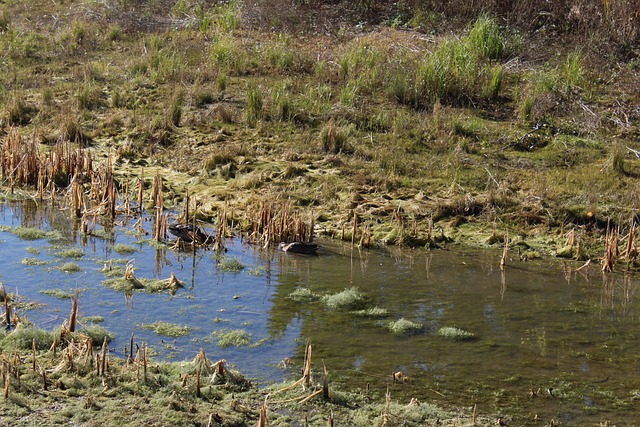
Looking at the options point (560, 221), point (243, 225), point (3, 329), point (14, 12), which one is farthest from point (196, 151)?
point (14, 12)

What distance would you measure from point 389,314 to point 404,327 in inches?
16.3

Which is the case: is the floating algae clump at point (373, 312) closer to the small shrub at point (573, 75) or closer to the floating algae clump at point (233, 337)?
the floating algae clump at point (233, 337)

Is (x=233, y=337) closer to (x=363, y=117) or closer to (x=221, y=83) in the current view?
(x=363, y=117)

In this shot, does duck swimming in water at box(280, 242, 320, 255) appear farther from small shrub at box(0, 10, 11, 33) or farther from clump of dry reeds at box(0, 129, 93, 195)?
small shrub at box(0, 10, 11, 33)

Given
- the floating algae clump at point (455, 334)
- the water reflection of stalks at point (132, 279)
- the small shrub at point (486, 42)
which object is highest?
the small shrub at point (486, 42)

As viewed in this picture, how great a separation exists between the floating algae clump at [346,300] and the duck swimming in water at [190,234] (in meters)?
1.99

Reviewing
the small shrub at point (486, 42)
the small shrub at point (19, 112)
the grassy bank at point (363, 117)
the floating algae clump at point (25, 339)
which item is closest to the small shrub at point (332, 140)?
the grassy bank at point (363, 117)

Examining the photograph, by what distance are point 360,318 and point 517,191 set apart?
4.11 m

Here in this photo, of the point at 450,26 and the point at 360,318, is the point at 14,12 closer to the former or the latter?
the point at 450,26

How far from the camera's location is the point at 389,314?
7.97 m

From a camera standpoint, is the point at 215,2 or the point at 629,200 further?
the point at 215,2

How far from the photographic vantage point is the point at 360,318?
783 cm

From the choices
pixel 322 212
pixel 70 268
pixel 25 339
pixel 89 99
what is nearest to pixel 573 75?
pixel 322 212

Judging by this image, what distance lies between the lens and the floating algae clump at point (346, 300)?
8.09 m
